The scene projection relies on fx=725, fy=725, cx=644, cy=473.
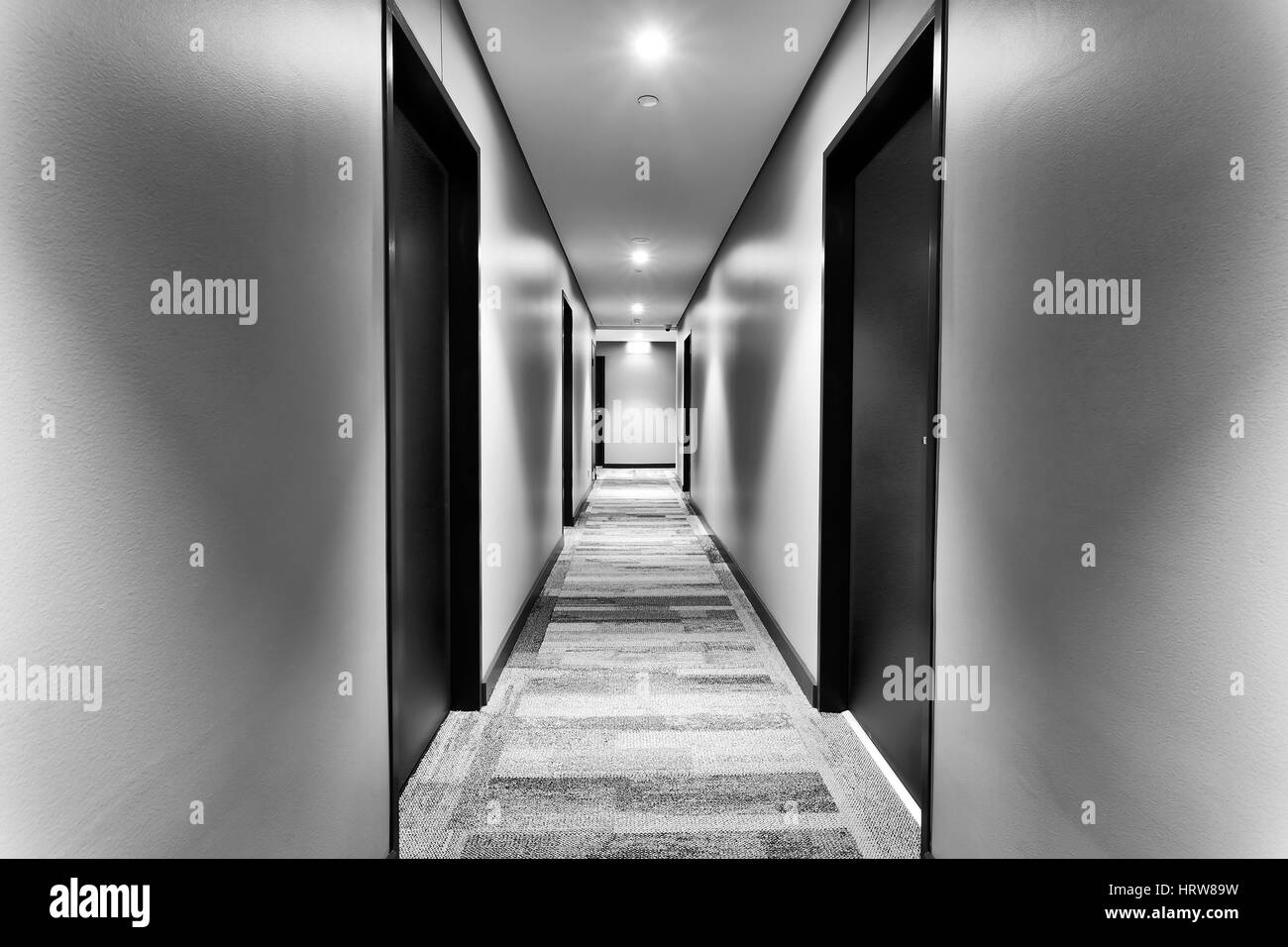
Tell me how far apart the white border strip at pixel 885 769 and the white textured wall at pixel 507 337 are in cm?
131

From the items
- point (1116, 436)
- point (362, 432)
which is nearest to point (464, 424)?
point (362, 432)

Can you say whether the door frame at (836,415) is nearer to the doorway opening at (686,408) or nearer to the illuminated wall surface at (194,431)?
the illuminated wall surface at (194,431)

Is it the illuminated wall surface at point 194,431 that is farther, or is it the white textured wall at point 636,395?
the white textured wall at point 636,395

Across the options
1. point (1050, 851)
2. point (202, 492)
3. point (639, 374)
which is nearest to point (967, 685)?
point (1050, 851)

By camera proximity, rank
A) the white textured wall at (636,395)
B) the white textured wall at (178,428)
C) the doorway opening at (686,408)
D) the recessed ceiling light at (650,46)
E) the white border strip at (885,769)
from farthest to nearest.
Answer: the white textured wall at (636,395)
the doorway opening at (686,408)
the recessed ceiling light at (650,46)
the white border strip at (885,769)
the white textured wall at (178,428)

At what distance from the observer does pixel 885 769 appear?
2.12 metres

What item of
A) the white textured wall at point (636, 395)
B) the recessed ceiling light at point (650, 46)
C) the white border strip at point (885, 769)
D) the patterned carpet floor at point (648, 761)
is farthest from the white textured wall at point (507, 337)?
the white textured wall at point (636, 395)

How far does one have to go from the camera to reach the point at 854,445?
2557 millimetres

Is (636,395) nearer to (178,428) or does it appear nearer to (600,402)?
(600,402)

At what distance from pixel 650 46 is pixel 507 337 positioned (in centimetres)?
123

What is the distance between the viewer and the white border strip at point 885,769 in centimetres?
189

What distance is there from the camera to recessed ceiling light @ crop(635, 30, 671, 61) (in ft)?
7.96
